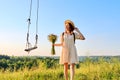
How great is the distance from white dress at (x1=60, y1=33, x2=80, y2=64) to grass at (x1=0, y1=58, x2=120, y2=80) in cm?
206

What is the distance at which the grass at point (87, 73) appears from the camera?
12391 millimetres

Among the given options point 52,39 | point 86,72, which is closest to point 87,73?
point 86,72

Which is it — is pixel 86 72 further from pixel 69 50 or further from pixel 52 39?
pixel 69 50

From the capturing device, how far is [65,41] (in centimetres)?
998

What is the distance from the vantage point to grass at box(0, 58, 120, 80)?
12.4 metres

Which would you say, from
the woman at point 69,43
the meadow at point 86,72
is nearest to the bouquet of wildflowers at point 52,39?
the woman at point 69,43

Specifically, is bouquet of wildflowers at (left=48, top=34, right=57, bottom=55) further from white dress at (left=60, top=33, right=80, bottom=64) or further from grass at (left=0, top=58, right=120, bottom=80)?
grass at (left=0, top=58, right=120, bottom=80)

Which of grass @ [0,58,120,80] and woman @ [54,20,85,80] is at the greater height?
woman @ [54,20,85,80]

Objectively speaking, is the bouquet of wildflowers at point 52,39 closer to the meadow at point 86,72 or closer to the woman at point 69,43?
the woman at point 69,43

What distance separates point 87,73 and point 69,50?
3322 millimetres

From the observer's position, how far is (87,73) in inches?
518

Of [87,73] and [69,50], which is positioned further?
[87,73]

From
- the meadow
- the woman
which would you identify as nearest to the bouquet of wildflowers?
the woman

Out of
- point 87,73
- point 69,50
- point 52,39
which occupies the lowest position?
point 87,73
